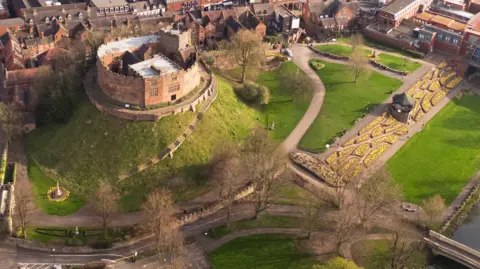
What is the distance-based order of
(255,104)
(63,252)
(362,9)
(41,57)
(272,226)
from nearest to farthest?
1. (63,252)
2. (272,226)
3. (255,104)
4. (41,57)
5. (362,9)

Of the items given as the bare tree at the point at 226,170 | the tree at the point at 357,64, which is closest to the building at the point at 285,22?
the tree at the point at 357,64

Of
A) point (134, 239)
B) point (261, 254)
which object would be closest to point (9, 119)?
point (134, 239)

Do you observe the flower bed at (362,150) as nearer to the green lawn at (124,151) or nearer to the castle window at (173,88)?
the green lawn at (124,151)

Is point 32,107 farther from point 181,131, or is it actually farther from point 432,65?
point 432,65

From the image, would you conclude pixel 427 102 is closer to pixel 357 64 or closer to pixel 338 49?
pixel 357 64

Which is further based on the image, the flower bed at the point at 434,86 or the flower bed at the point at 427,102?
the flower bed at the point at 434,86

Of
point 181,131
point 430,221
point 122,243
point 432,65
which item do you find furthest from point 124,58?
point 432,65
